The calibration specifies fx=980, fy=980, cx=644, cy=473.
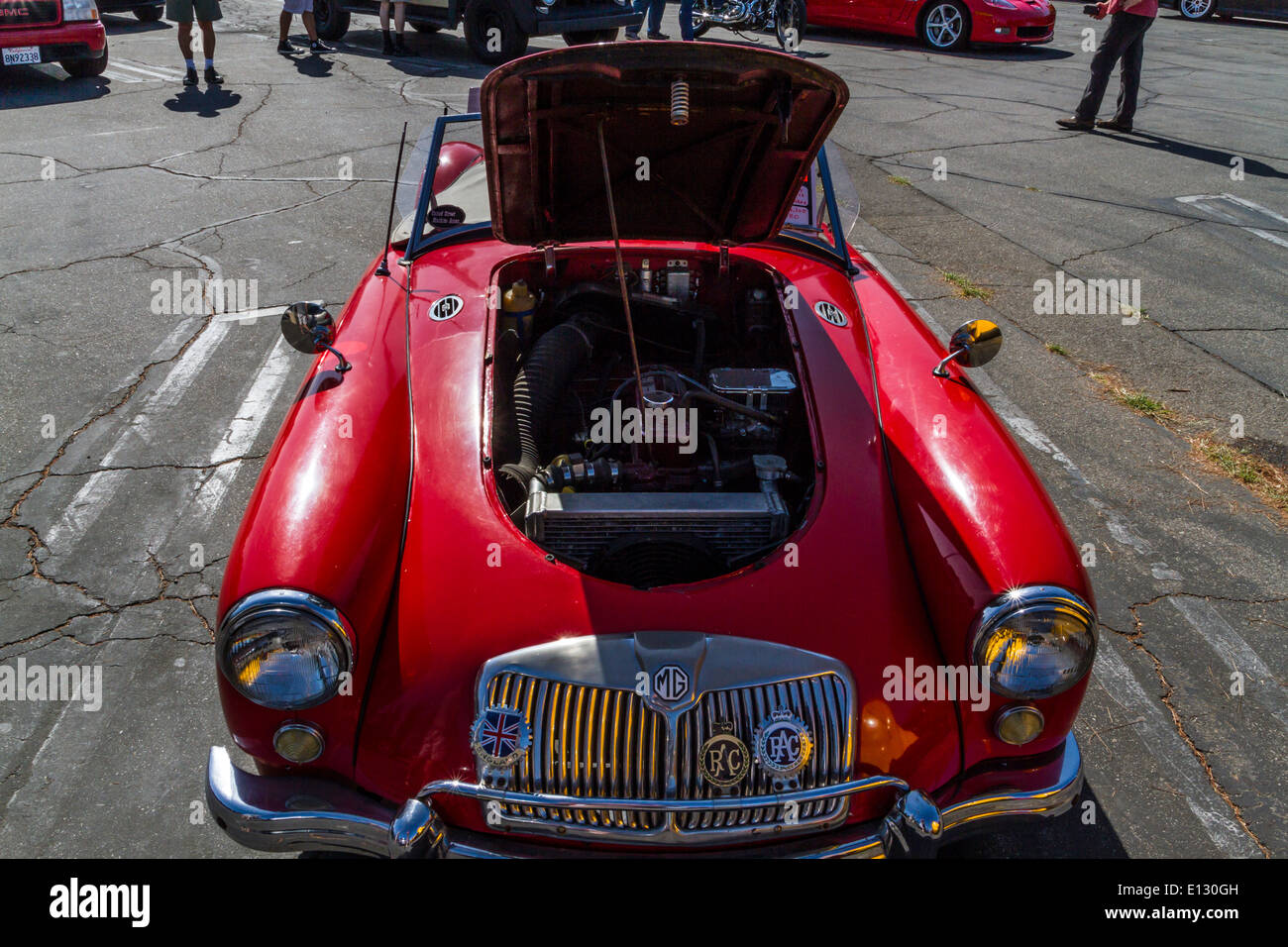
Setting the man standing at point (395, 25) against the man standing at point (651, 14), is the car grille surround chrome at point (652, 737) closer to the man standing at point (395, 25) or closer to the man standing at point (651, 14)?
the man standing at point (651, 14)

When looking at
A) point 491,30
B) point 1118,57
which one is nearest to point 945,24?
point 1118,57

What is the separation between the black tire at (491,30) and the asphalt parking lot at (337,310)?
29.5 inches

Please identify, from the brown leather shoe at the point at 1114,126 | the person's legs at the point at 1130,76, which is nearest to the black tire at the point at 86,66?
the person's legs at the point at 1130,76

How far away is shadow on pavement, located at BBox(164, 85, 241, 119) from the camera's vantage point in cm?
989

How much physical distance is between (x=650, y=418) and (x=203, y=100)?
9.46 meters

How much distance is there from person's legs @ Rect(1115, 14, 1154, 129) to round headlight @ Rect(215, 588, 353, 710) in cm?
991

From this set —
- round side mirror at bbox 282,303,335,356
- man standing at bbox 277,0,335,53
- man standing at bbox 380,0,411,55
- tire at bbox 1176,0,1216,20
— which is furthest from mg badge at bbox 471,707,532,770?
tire at bbox 1176,0,1216,20

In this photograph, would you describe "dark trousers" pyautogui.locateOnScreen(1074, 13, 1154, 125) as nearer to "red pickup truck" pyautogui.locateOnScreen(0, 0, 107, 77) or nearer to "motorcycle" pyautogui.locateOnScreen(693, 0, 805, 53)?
"motorcycle" pyautogui.locateOnScreen(693, 0, 805, 53)

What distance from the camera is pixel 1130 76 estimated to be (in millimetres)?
9883

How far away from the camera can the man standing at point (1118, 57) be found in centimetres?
921

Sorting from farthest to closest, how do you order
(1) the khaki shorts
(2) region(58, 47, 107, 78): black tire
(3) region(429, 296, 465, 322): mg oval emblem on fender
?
(2) region(58, 47, 107, 78): black tire < (1) the khaki shorts < (3) region(429, 296, 465, 322): mg oval emblem on fender

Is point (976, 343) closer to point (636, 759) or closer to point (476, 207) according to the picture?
point (636, 759)

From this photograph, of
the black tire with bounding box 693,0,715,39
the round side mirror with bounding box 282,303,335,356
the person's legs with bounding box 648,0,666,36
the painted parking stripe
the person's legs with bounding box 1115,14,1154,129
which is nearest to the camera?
the round side mirror with bounding box 282,303,335,356
